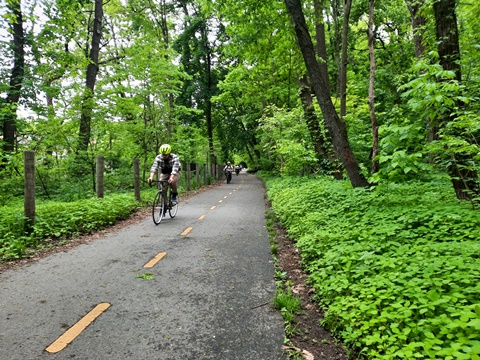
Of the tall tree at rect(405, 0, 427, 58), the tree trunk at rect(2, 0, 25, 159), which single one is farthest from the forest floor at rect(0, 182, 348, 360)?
the tree trunk at rect(2, 0, 25, 159)

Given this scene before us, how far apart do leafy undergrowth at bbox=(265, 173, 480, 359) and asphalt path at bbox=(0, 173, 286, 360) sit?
0.78 meters

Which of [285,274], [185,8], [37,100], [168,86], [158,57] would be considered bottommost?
[285,274]

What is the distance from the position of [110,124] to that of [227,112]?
2144cm

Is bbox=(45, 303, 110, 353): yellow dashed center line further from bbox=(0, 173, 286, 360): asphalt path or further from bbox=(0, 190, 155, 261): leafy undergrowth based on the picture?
bbox=(0, 190, 155, 261): leafy undergrowth

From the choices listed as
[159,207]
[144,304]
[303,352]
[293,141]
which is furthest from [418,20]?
[144,304]

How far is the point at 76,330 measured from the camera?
3006 mm

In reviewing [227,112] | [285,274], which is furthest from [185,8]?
[285,274]

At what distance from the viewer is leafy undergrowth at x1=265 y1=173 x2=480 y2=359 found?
236cm

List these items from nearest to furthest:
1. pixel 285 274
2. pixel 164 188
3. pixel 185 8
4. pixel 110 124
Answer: pixel 285 274
pixel 164 188
pixel 110 124
pixel 185 8

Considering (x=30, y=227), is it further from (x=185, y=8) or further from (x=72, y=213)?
(x=185, y=8)

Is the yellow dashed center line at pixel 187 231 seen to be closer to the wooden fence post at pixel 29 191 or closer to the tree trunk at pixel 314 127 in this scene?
the wooden fence post at pixel 29 191

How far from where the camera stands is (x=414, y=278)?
2980 mm

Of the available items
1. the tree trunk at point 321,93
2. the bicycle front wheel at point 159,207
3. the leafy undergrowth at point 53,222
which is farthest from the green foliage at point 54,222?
the tree trunk at point 321,93

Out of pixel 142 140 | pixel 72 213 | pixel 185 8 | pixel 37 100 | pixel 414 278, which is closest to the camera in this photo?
pixel 414 278
